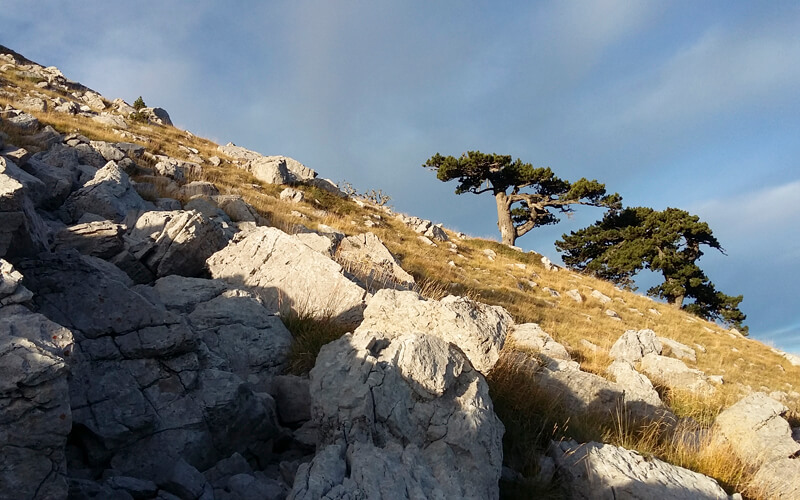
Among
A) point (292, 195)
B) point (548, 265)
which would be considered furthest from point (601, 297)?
point (292, 195)

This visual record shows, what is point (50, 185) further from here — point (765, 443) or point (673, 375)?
point (673, 375)

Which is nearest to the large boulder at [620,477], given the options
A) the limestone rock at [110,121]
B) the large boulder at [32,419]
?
the large boulder at [32,419]

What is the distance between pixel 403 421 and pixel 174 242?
535 cm

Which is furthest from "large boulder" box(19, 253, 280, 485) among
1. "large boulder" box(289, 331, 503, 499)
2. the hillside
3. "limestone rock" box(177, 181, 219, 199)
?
"limestone rock" box(177, 181, 219, 199)

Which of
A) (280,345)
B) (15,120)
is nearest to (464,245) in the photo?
(15,120)

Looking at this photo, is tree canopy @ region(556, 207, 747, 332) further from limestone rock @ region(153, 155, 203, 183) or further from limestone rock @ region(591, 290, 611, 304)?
limestone rock @ region(153, 155, 203, 183)

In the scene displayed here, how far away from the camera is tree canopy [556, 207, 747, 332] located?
1395 inches

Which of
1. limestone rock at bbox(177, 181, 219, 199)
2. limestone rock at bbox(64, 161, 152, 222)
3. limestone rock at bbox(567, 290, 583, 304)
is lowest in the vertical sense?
limestone rock at bbox(64, 161, 152, 222)

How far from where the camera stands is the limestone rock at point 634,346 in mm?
11578

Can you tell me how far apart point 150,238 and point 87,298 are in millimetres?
3632

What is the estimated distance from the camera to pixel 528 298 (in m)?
20.3

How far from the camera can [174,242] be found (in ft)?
24.6

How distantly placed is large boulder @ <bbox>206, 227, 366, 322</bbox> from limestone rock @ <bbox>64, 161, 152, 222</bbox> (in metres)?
2.74

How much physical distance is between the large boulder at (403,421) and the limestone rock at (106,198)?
6.74 meters
